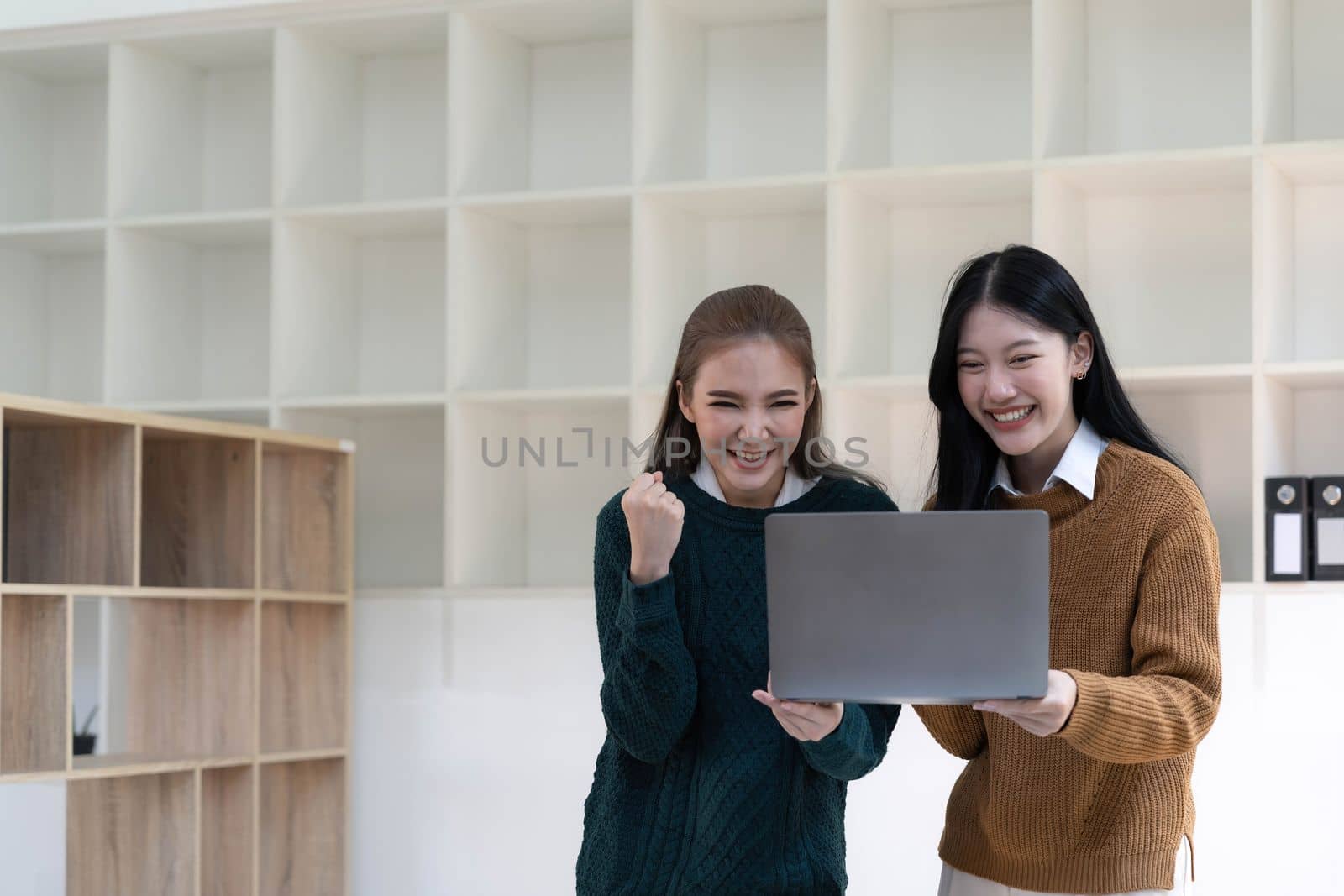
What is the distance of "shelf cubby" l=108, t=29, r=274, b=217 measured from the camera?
366 cm

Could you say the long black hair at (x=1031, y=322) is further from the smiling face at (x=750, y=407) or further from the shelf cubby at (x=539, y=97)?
the shelf cubby at (x=539, y=97)

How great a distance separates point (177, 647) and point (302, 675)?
12.1 inches

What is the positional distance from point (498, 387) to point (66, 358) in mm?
1264

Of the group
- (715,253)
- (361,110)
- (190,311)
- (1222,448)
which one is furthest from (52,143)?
(1222,448)

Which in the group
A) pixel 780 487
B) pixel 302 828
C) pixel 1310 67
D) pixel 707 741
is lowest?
pixel 302 828

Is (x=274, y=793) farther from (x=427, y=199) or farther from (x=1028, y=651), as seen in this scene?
(x=1028, y=651)

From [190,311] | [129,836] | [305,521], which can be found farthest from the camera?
[190,311]

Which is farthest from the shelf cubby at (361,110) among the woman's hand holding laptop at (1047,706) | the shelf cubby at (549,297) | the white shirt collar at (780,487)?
the woman's hand holding laptop at (1047,706)

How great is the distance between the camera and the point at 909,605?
1.37 meters

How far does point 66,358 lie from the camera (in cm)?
396

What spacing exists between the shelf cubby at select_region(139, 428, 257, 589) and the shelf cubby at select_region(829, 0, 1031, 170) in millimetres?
1511

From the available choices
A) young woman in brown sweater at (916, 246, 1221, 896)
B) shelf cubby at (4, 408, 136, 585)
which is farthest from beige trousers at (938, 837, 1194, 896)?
shelf cubby at (4, 408, 136, 585)

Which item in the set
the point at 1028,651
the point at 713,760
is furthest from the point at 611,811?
the point at 1028,651

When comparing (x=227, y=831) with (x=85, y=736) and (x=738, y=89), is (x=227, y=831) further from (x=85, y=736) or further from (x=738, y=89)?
(x=738, y=89)
